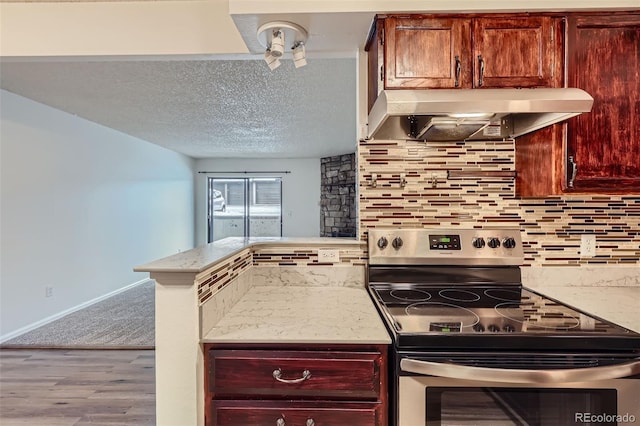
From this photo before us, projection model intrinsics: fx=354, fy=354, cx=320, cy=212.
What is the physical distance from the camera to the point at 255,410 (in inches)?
48.9

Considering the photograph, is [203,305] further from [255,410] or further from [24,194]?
[24,194]

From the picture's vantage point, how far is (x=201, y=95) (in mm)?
3484

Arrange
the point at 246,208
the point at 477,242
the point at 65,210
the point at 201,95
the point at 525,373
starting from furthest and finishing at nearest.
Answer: the point at 246,208, the point at 65,210, the point at 201,95, the point at 477,242, the point at 525,373

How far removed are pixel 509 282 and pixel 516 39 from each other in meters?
1.14

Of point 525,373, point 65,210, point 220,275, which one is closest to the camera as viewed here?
point 525,373

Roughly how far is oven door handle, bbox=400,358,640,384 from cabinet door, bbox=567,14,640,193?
77 centimetres

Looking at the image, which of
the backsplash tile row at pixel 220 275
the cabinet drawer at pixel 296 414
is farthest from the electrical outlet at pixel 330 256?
the cabinet drawer at pixel 296 414

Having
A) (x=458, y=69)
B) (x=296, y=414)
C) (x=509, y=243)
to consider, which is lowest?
(x=296, y=414)

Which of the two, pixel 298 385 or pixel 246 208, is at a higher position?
pixel 246 208

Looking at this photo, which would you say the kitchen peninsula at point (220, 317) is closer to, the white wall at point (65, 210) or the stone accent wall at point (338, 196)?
the white wall at point (65, 210)

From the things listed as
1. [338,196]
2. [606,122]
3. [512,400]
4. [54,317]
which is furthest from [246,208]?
[512,400]

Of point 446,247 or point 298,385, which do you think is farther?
point 446,247
